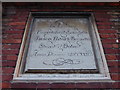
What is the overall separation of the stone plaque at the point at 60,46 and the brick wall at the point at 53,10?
14 cm

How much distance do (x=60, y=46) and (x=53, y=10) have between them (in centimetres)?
61

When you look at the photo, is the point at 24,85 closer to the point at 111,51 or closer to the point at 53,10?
the point at 111,51

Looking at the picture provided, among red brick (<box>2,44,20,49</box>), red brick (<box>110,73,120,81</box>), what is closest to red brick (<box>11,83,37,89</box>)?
red brick (<box>2,44,20,49</box>)

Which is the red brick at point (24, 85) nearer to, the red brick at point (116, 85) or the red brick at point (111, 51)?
the red brick at point (116, 85)

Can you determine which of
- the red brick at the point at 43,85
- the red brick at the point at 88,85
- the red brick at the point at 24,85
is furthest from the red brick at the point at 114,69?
the red brick at the point at 24,85

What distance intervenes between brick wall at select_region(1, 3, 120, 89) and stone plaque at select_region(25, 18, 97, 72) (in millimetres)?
139

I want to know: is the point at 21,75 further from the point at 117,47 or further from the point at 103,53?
the point at 117,47

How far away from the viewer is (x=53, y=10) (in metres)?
2.33

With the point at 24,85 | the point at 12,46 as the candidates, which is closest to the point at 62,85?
the point at 24,85

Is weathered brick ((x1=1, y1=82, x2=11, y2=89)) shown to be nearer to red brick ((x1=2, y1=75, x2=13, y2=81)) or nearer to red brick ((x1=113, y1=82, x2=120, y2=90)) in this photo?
red brick ((x1=2, y1=75, x2=13, y2=81))

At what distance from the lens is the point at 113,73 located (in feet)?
5.34

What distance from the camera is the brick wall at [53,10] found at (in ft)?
5.01

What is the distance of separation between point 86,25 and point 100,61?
0.59 meters

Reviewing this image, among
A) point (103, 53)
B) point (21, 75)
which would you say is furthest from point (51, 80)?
point (103, 53)
